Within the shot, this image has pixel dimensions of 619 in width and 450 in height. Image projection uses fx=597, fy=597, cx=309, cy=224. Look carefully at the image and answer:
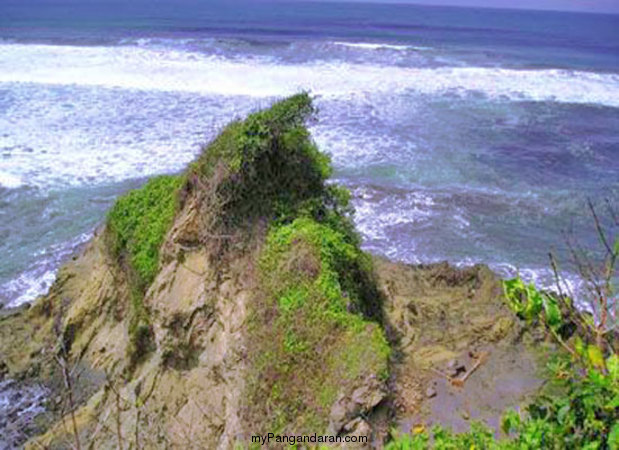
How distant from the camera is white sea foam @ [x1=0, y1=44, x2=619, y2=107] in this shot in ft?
108

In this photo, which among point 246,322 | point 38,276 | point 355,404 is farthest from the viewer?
point 38,276

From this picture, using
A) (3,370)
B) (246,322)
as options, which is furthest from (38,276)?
(246,322)

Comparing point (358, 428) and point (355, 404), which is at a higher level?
point (355, 404)

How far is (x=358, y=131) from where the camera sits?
992 inches

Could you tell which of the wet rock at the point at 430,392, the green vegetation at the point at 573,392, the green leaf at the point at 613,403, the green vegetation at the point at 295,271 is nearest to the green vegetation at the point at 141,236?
the green vegetation at the point at 295,271

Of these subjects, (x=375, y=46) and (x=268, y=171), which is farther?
(x=375, y=46)

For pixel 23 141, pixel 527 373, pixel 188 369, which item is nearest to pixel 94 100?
pixel 23 141

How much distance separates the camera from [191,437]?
796 cm

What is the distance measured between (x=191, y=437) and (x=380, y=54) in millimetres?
43448

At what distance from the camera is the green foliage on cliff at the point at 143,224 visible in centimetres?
1020

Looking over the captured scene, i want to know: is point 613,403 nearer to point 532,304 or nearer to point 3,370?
point 532,304

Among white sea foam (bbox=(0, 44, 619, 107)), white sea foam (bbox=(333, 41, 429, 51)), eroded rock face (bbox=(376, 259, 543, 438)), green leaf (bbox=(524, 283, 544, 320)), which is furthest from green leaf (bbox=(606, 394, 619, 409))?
white sea foam (bbox=(333, 41, 429, 51))

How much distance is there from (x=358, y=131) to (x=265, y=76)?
12.8 meters

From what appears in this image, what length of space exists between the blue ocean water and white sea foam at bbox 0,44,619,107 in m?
0.20
